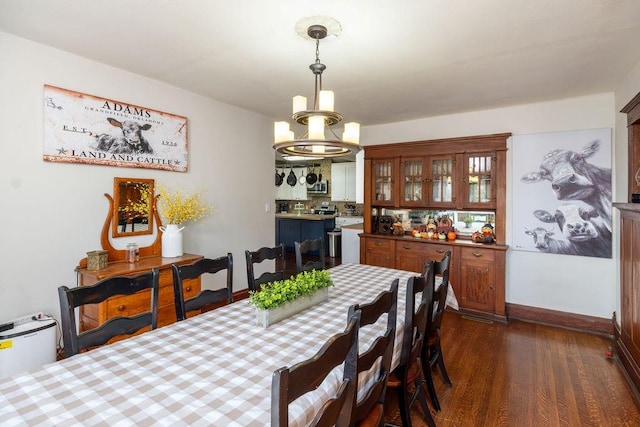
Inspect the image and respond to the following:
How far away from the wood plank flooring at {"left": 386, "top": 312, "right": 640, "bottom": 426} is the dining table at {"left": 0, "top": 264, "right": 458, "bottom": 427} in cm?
99

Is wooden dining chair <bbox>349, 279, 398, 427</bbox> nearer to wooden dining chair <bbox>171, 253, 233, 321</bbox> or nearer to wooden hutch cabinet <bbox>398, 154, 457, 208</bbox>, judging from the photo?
wooden dining chair <bbox>171, 253, 233, 321</bbox>

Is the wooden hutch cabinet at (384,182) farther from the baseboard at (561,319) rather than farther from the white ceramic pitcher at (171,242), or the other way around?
the white ceramic pitcher at (171,242)

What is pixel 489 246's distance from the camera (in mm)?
3799

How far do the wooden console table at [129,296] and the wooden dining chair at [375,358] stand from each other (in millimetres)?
1982

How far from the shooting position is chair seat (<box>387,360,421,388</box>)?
176cm

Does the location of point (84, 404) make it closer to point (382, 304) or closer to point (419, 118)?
point (382, 304)

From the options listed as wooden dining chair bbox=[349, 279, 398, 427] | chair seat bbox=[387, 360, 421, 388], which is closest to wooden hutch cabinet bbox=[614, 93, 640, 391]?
chair seat bbox=[387, 360, 421, 388]

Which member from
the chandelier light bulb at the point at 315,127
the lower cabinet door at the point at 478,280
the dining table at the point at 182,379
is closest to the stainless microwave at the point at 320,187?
the lower cabinet door at the point at 478,280

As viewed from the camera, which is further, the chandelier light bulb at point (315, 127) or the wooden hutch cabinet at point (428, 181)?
the wooden hutch cabinet at point (428, 181)

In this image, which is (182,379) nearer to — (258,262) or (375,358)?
(375,358)

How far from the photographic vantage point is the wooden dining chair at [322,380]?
79 cm

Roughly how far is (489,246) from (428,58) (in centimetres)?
229

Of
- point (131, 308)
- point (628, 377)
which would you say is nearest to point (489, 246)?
point (628, 377)

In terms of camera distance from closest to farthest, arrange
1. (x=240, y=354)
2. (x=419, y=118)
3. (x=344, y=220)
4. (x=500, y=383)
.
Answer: (x=240, y=354) < (x=500, y=383) < (x=419, y=118) < (x=344, y=220)
